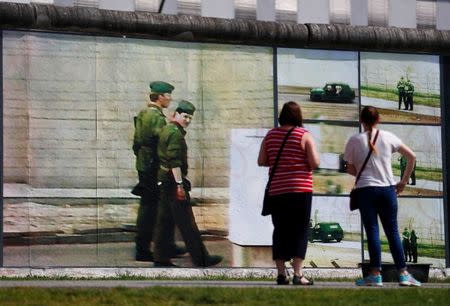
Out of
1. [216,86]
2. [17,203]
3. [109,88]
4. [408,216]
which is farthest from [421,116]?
[17,203]

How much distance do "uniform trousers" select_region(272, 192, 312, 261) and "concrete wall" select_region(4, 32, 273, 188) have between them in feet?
23.9

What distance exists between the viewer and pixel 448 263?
23016mm

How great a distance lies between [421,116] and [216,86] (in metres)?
3.10

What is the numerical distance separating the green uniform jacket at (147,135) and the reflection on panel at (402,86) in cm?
296

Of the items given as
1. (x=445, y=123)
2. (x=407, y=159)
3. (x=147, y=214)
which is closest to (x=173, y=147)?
(x=147, y=214)

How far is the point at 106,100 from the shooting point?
21.3m

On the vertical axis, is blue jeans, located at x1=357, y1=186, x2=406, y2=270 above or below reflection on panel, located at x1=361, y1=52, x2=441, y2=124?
below

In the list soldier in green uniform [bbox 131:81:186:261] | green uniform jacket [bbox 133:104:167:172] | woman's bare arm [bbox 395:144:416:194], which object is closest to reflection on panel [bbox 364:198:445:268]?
soldier in green uniform [bbox 131:81:186:261]

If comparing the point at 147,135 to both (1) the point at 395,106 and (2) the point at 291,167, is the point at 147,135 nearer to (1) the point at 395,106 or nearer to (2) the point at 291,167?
(1) the point at 395,106

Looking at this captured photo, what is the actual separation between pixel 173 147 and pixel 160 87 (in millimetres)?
791

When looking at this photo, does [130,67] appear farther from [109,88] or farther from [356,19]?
[356,19]

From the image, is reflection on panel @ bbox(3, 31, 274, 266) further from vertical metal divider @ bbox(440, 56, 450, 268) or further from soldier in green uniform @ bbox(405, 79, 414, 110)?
vertical metal divider @ bbox(440, 56, 450, 268)

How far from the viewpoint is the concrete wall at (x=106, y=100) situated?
20.8 m

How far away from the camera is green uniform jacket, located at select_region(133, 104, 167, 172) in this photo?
21375mm
